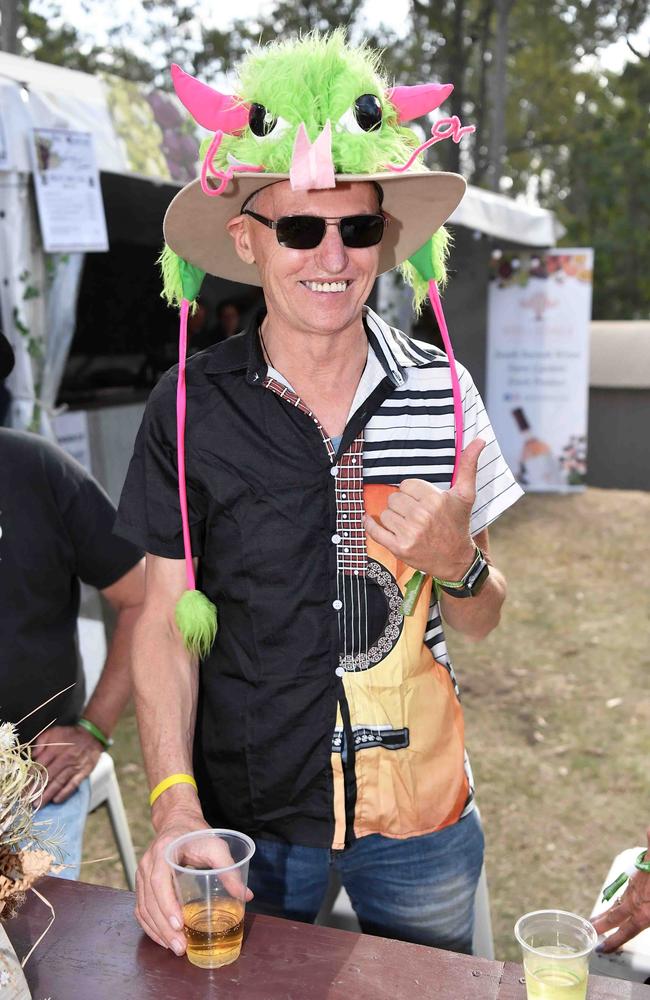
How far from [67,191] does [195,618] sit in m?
3.36

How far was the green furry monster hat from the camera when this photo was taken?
5.19ft

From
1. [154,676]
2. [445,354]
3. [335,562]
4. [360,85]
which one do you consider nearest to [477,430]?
[445,354]

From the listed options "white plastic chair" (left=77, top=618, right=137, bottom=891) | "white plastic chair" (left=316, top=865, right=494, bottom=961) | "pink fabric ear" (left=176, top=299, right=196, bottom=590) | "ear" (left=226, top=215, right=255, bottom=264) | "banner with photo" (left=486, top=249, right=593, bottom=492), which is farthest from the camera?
"banner with photo" (left=486, top=249, right=593, bottom=492)

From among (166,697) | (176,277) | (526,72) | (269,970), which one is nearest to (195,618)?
(166,697)

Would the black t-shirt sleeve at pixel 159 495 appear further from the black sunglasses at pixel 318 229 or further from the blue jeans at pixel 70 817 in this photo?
the blue jeans at pixel 70 817

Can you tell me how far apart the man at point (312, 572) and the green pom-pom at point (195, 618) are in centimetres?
6

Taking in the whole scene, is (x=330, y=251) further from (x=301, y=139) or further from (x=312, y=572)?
(x=312, y=572)

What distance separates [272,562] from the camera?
1.74 meters

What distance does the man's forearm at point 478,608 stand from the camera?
5.86ft

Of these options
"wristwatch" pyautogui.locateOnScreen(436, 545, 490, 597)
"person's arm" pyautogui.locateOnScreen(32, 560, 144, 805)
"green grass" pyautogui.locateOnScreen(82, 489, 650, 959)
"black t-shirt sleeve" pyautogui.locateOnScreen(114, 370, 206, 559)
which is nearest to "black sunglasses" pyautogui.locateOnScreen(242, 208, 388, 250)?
"black t-shirt sleeve" pyautogui.locateOnScreen(114, 370, 206, 559)

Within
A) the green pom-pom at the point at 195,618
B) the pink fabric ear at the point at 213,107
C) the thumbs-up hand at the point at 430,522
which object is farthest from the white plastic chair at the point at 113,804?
the pink fabric ear at the point at 213,107

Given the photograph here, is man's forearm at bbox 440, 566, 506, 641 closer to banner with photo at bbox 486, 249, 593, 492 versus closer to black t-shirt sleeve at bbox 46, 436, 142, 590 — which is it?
black t-shirt sleeve at bbox 46, 436, 142, 590

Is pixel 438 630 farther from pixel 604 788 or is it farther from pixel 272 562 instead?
pixel 604 788

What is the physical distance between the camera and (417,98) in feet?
5.57
